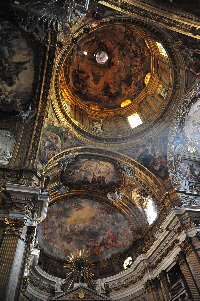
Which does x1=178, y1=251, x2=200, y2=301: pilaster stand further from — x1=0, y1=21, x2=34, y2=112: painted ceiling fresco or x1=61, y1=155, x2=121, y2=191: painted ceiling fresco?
x1=0, y1=21, x2=34, y2=112: painted ceiling fresco

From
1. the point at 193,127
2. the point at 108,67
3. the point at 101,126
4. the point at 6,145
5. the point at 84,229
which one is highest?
the point at 108,67

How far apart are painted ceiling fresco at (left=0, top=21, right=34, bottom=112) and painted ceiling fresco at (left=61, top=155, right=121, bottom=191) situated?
4.06 m

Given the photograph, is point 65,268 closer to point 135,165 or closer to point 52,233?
point 52,233

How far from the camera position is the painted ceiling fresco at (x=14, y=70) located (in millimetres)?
10508

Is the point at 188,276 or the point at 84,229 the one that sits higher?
the point at 84,229

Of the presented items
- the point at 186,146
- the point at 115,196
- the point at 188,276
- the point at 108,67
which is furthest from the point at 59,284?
the point at 108,67

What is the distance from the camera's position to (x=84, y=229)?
1538cm

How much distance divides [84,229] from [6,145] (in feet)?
23.1

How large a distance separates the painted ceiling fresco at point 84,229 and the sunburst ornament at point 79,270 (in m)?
0.63

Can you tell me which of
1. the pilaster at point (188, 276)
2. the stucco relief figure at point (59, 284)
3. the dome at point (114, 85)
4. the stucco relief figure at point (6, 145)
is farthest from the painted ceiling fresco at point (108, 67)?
the stucco relief figure at point (59, 284)

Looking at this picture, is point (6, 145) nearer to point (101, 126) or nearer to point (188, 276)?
point (101, 126)

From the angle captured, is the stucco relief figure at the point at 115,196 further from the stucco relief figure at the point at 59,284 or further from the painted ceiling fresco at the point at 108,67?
the painted ceiling fresco at the point at 108,67

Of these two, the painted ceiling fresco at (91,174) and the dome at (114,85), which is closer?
the dome at (114,85)

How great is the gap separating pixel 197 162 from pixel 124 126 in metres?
4.24
